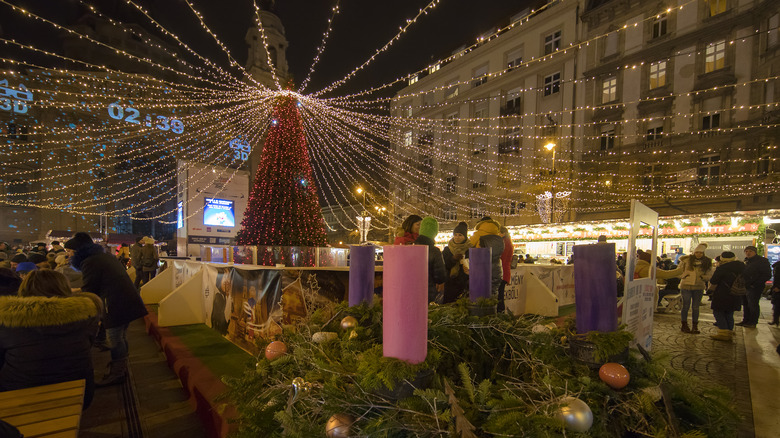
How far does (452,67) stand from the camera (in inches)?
1083

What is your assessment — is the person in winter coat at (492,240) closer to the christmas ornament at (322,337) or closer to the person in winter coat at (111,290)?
the christmas ornament at (322,337)

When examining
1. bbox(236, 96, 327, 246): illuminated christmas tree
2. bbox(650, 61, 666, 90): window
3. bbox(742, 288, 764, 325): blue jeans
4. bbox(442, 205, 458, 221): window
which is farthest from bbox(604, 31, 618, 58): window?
bbox(236, 96, 327, 246): illuminated christmas tree

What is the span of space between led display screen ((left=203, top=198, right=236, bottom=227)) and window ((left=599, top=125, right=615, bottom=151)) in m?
21.0

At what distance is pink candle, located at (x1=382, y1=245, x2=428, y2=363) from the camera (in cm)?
134

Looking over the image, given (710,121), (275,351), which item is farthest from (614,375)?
(710,121)

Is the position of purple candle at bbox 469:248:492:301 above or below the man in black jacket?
above

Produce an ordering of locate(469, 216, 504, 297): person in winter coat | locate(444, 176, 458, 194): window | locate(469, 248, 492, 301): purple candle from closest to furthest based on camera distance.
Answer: locate(469, 248, 492, 301): purple candle, locate(469, 216, 504, 297): person in winter coat, locate(444, 176, 458, 194): window

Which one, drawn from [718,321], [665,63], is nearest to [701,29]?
[665,63]

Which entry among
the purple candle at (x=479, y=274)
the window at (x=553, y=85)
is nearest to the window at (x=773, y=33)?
the window at (x=553, y=85)

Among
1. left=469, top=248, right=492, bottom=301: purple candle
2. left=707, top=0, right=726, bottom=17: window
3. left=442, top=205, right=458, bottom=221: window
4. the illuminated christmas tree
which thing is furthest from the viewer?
left=442, top=205, right=458, bottom=221: window

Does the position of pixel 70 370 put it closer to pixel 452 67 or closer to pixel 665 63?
pixel 665 63

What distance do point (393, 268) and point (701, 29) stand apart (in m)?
23.3

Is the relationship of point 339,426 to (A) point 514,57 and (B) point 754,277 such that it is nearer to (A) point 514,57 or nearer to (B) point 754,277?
(B) point 754,277

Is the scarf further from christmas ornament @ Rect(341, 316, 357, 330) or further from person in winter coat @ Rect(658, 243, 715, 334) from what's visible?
person in winter coat @ Rect(658, 243, 715, 334)
